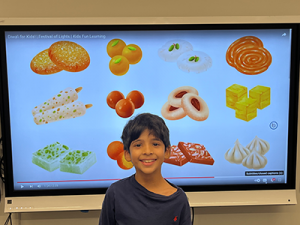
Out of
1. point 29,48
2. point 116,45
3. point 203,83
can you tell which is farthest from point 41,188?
point 203,83

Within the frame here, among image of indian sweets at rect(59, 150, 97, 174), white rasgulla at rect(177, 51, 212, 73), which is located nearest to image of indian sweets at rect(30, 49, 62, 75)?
image of indian sweets at rect(59, 150, 97, 174)

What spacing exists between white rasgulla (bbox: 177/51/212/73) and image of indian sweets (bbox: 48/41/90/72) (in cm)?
65

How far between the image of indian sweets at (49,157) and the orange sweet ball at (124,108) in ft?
1.62

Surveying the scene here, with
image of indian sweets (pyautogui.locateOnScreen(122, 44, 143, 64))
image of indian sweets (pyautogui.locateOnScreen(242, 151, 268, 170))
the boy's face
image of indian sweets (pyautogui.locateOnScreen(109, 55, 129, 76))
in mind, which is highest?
image of indian sweets (pyautogui.locateOnScreen(122, 44, 143, 64))

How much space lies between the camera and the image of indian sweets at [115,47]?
1.80m

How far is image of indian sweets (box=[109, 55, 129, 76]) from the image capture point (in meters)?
1.82

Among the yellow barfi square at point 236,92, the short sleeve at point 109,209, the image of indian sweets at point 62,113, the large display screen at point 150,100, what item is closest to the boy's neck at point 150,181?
the short sleeve at point 109,209

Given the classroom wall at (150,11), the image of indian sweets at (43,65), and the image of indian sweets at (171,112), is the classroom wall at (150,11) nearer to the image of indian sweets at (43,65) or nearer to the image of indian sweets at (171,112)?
the image of indian sweets at (43,65)

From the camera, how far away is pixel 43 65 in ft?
5.90

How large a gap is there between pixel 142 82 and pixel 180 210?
1.06 metres

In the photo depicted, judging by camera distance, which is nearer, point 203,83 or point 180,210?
point 180,210

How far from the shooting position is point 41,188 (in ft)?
6.06

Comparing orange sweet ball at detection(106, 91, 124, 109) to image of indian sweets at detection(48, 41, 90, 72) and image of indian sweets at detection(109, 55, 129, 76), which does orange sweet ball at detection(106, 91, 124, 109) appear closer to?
image of indian sweets at detection(109, 55, 129, 76)

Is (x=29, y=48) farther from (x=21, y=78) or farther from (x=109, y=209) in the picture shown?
(x=109, y=209)
